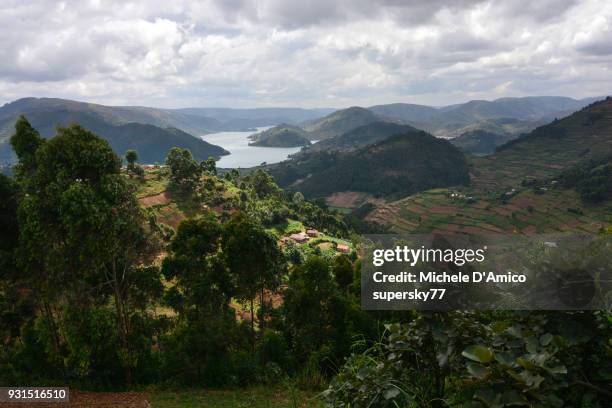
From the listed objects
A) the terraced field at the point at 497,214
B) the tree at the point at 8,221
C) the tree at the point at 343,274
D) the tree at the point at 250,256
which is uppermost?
the tree at the point at 8,221

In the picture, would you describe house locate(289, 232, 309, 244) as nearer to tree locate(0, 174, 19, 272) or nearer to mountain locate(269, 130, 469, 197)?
tree locate(0, 174, 19, 272)

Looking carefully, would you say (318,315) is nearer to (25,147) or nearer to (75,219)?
(75,219)

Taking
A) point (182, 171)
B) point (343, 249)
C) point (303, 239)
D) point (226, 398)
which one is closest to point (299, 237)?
point (303, 239)

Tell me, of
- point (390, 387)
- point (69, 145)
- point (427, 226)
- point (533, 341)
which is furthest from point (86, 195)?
point (427, 226)

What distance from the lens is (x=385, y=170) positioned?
466 ft

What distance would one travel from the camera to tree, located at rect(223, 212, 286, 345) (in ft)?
44.9

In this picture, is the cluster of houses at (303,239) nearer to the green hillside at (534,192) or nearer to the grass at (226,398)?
the green hillside at (534,192)

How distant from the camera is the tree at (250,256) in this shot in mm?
13695

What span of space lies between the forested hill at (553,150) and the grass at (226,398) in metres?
109

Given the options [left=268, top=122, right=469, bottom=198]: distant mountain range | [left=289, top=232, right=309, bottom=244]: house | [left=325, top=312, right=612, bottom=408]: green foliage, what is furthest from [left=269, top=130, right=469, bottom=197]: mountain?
[left=325, top=312, right=612, bottom=408]: green foliage

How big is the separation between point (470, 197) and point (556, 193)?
56.1 ft

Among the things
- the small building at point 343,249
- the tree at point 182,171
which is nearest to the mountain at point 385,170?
the small building at point 343,249

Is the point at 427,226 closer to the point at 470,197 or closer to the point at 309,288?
the point at 470,197

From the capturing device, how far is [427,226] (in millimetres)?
77625
